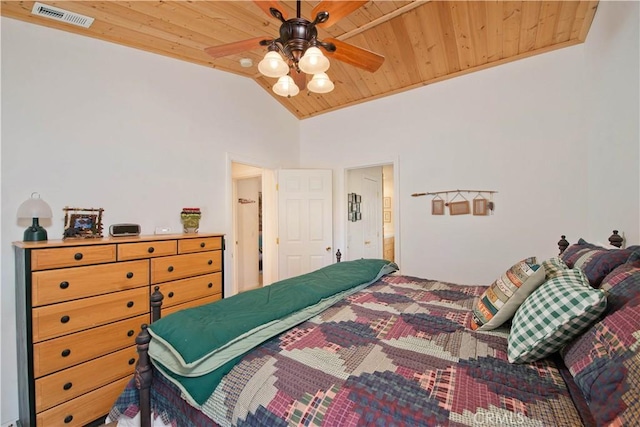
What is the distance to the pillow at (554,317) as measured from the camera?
932mm

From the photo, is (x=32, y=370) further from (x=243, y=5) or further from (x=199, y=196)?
(x=243, y=5)

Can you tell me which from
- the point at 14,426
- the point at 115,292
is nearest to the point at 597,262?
the point at 115,292

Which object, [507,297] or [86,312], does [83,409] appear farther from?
[507,297]

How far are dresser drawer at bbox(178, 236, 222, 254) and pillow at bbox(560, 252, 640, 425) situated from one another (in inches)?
97.1

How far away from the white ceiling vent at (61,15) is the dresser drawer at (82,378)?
2406 millimetres

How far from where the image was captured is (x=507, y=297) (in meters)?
1.29

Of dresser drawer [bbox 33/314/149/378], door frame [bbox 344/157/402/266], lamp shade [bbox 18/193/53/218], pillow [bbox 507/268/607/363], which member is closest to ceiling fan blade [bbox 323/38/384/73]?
pillow [bbox 507/268/607/363]

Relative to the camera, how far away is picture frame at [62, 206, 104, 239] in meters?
2.08

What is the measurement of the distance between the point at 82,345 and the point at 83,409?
1.36 ft

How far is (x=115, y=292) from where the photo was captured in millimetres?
1932

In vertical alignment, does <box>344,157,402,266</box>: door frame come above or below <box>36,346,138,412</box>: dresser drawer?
above

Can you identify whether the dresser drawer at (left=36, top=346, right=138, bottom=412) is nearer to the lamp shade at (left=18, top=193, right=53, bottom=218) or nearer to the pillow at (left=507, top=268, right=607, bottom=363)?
the lamp shade at (left=18, top=193, right=53, bottom=218)

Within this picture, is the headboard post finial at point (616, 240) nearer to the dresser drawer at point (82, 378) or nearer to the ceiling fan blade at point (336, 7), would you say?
the ceiling fan blade at point (336, 7)

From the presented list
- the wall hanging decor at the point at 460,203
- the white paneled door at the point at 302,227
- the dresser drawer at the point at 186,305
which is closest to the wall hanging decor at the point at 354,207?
the white paneled door at the point at 302,227
